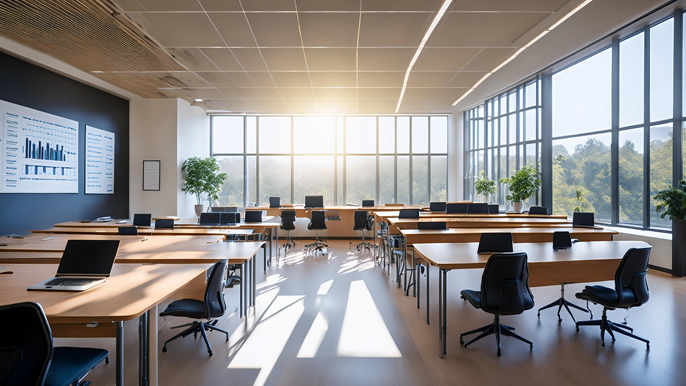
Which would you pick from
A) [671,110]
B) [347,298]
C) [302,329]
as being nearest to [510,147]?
[671,110]

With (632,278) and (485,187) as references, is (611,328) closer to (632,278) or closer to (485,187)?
(632,278)

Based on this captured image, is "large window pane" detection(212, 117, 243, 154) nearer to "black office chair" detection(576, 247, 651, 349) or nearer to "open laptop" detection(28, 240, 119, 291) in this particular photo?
"open laptop" detection(28, 240, 119, 291)

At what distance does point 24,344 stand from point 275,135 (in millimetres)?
9903

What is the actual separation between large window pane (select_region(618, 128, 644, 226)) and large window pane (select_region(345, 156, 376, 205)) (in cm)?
648

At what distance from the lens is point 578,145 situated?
7180 millimetres

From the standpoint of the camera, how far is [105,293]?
1.93 meters

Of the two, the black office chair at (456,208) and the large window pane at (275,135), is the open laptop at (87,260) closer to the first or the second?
the black office chair at (456,208)

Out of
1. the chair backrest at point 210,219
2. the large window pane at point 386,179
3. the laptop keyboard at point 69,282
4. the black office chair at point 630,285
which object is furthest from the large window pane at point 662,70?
the laptop keyboard at point 69,282

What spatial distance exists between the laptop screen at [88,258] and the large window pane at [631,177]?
796 centimetres

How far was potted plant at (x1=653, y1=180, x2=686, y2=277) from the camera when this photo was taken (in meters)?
4.91

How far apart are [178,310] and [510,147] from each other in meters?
9.31

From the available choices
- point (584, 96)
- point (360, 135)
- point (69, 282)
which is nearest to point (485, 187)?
point (584, 96)

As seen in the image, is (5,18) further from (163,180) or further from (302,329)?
(302,329)

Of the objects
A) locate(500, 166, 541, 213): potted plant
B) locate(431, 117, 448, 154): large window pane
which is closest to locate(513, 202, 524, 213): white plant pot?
locate(500, 166, 541, 213): potted plant
